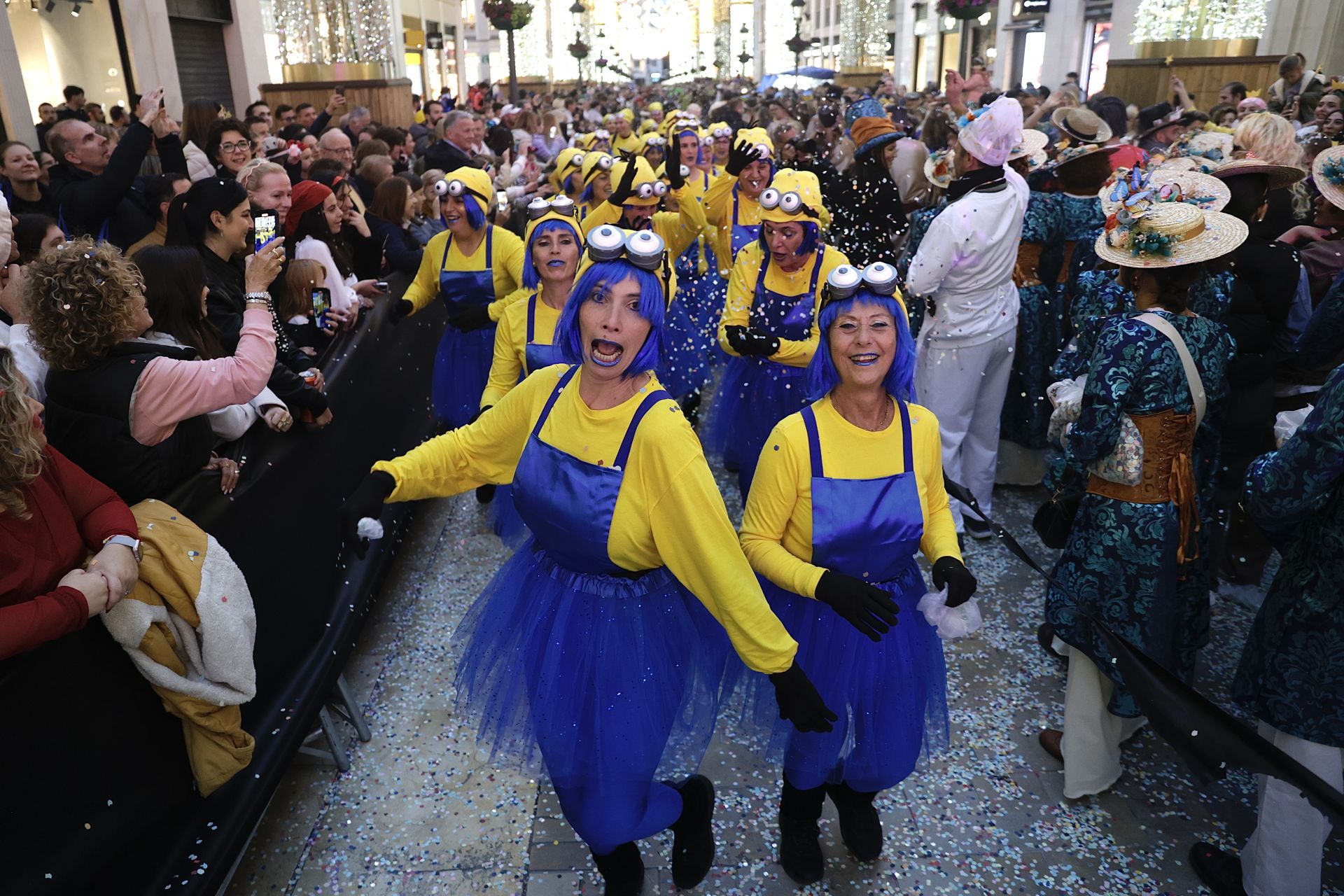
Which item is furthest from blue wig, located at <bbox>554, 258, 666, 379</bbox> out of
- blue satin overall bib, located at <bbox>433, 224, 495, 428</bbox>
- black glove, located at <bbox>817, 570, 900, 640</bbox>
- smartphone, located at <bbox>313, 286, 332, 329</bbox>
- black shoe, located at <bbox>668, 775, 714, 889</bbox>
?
blue satin overall bib, located at <bbox>433, 224, 495, 428</bbox>

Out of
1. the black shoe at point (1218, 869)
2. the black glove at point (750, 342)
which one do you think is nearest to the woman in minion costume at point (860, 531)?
the black shoe at point (1218, 869)

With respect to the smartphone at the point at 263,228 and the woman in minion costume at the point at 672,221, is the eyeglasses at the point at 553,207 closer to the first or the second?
the woman in minion costume at the point at 672,221

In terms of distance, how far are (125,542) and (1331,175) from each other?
13.3 ft

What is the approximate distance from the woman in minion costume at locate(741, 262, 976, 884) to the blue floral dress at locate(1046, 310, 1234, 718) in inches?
24.8

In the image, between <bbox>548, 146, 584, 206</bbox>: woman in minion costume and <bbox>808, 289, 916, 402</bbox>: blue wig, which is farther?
<bbox>548, 146, 584, 206</bbox>: woman in minion costume

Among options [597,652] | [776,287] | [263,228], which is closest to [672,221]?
[776,287]

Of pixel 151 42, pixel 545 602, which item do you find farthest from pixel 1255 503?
pixel 151 42

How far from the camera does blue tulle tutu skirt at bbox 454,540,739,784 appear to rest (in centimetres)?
234

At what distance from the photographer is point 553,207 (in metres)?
4.43

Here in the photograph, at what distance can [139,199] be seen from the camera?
5.16m

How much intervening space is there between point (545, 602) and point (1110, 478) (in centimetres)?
185

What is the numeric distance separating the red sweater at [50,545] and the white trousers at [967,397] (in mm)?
3769

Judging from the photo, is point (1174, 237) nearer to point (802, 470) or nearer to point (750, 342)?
point (802, 470)

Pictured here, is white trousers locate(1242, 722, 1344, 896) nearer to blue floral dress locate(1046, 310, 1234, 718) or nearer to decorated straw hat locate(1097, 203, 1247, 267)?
blue floral dress locate(1046, 310, 1234, 718)
